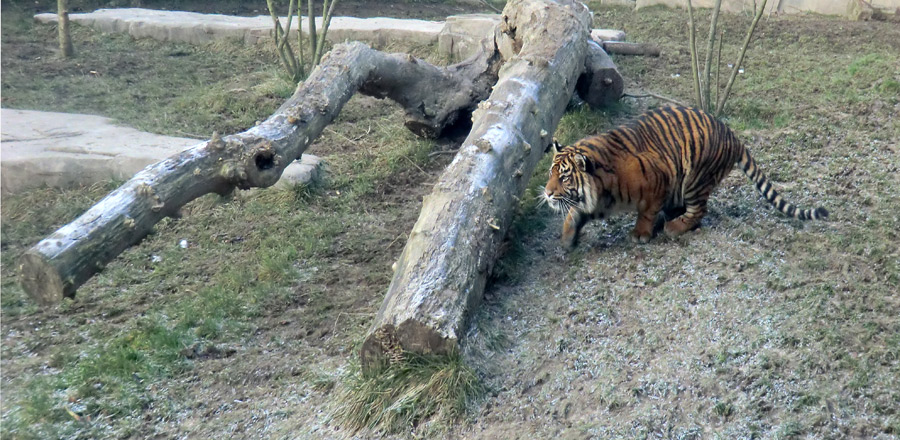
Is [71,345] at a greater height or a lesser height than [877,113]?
lesser

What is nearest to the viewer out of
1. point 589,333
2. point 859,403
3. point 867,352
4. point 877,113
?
point 859,403

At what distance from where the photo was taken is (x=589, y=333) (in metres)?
3.41

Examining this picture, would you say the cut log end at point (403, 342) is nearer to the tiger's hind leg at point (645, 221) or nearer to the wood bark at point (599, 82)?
the tiger's hind leg at point (645, 221)

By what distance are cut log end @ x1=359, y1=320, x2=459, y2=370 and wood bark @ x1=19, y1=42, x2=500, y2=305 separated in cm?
132

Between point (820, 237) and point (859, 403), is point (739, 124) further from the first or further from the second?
point (859, 403)

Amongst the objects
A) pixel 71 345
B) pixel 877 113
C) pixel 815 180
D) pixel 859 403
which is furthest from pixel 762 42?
pixel 71 345

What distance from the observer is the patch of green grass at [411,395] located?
2.92m

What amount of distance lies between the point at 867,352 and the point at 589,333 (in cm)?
117


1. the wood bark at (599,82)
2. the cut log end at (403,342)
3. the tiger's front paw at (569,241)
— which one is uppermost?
the wood bark at (599,82)

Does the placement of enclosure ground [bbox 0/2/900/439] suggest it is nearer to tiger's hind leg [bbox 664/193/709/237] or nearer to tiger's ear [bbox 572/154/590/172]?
tiger's hind leg [bbox 664/193/709/237]

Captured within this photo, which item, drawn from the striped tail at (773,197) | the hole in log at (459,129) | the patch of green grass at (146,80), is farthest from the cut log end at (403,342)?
the patch of green grass at (146,80)

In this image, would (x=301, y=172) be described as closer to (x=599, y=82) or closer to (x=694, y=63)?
(x=599, y=82)

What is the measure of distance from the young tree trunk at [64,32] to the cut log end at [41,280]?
20.0ft

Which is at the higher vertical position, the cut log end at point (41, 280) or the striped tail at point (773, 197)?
the striped tail at point (773, 197)
